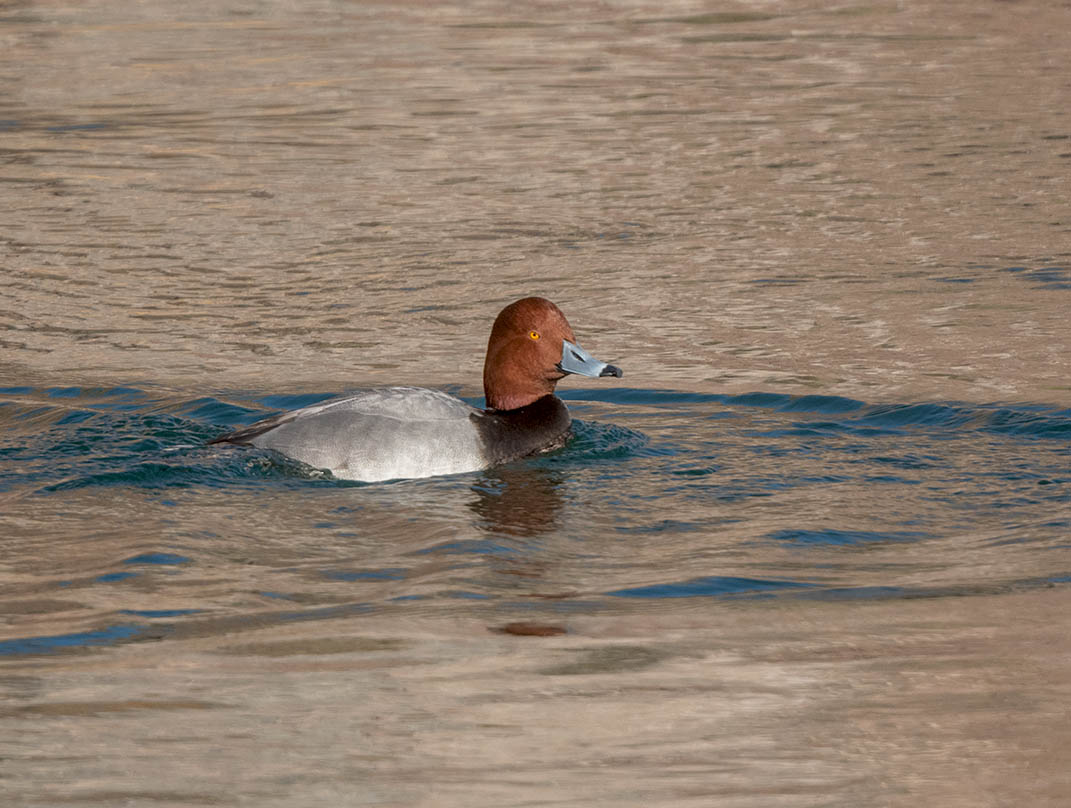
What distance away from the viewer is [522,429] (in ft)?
31.0

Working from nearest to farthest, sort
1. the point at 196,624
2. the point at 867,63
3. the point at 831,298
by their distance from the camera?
the point at 196,624 < the point at 831,298 < the point at 867,63

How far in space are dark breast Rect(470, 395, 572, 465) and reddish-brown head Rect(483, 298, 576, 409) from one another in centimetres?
11

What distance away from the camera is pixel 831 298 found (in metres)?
13.4

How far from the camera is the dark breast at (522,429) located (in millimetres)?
9242

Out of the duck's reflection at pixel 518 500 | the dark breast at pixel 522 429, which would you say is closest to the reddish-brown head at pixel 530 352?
the dark breast at pixel 522 429

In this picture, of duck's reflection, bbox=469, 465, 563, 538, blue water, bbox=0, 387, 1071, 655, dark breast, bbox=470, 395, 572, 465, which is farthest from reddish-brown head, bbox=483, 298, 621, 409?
duck's reflection, bbox=469, 465, 563, 538

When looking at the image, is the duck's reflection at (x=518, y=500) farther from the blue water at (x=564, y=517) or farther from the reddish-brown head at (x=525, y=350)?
the reddish-brown head at (x=525, y=350)

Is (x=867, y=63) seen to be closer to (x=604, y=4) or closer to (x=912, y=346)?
(x=604, y=4)

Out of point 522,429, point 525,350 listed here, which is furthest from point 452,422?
point 525,350

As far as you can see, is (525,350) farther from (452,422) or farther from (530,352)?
(452,422)

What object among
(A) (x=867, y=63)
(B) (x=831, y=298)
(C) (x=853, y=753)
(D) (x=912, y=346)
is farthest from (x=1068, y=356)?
(A) (x=867, y=63)

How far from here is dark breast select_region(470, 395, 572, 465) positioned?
30.3ft

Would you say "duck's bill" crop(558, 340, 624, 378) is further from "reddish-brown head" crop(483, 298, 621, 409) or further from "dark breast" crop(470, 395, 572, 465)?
"dark breast" crop(470, 395, 572, 465)

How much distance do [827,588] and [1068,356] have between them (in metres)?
4.96
